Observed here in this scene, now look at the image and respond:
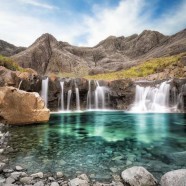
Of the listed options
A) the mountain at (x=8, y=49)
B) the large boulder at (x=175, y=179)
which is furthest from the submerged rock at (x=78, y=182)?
the mountain at (x=8, y=49)

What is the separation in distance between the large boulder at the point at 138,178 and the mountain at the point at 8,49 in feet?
314

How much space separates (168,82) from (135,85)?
6708 millimetres

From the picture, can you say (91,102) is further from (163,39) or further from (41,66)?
(163,39)

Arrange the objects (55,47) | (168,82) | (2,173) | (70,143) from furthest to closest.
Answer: (55,47)
(168,82)
(70,143)
(2,173)

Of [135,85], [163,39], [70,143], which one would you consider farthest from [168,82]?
[163,39]

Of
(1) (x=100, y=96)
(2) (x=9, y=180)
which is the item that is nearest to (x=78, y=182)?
(2) (x=9, y=180)

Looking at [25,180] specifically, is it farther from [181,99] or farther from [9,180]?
[181,99]

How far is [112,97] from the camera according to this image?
45.1 meters

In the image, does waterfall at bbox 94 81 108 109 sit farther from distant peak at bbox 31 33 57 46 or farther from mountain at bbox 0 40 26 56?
mountain at bbox 0 40 26 56

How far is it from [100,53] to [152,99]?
6634 cm

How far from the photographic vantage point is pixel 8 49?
101812 mm

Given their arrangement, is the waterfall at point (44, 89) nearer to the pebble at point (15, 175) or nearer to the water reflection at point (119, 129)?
the water reflection at point (119, 129)

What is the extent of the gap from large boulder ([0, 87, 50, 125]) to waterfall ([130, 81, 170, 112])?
80.8 ft

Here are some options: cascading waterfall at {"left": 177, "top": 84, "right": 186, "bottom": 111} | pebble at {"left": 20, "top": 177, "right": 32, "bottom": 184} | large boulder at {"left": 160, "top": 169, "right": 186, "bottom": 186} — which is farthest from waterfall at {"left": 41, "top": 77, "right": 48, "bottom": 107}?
large boulder at {"left": 160, "top": 169, "right": 186, "bottom": 186}
